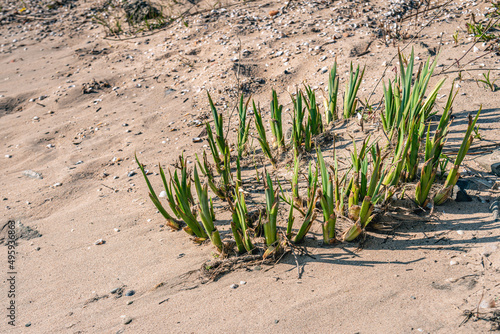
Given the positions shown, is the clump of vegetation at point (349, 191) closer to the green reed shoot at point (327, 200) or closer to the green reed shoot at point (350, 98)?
the green reed shoot at point (327, 200)

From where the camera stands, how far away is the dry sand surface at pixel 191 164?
1.63 meters

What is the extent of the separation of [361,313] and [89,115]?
344cm

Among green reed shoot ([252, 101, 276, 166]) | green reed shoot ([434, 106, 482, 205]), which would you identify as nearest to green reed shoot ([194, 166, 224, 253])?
green reed shoot ([252, 101, 276, 166])

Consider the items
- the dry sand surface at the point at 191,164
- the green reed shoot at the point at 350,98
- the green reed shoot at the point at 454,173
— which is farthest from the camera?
the green reed shoot at the point at 350,98

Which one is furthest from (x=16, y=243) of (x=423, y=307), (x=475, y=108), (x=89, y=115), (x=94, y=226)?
(x=475, y=108)

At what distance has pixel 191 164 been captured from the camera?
2.92m

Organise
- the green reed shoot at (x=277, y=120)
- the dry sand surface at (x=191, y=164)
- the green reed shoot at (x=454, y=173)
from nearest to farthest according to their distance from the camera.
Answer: the dry sand surface at (x=191, y=164) → the green reed shoot at (x=454, y=173) → the green reed shoot at (x=277, y=120)

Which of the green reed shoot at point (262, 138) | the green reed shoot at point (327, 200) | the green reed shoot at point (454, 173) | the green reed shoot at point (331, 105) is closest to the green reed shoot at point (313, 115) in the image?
the green reed shoot at point (331, 105)

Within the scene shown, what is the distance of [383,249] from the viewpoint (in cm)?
183

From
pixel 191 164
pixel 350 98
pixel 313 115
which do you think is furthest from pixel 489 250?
pixel 191 164

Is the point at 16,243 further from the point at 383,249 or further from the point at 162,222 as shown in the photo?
the point at 383,249

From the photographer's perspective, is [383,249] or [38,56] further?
[38,56]

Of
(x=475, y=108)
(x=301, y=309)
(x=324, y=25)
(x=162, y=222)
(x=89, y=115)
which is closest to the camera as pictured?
(x=301, y=309)

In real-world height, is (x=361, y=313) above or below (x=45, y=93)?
below
